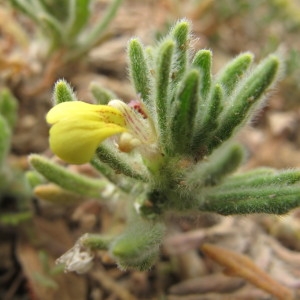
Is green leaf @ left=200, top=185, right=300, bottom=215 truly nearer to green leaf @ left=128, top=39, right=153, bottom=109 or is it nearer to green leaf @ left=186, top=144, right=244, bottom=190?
green leaf @ left=186, top=144, right=244, bottom=190

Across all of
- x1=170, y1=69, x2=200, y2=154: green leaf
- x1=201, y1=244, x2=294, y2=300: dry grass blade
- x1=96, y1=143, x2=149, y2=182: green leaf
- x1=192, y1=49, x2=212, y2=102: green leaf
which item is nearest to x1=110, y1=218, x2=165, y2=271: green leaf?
x1=96, y1=143, x2=149, y2=182: green leaf

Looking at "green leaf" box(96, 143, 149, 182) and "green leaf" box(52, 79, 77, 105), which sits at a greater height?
"green leaf" box(52, 79, 77, 105)

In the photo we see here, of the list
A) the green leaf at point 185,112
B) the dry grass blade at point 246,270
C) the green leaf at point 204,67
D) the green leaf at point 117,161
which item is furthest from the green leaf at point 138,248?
the green leaf at point 204,67

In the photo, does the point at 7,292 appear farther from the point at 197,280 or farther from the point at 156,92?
the point at 156,92

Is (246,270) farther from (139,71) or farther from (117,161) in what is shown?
(139,71)

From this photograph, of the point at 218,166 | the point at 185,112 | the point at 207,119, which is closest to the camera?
the point at 185,112

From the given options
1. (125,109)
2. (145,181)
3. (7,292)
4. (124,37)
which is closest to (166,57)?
(125,109)

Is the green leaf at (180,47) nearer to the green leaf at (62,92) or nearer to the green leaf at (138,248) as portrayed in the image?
the green leaf at (62,92)

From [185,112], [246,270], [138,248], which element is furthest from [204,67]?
[246,270]
